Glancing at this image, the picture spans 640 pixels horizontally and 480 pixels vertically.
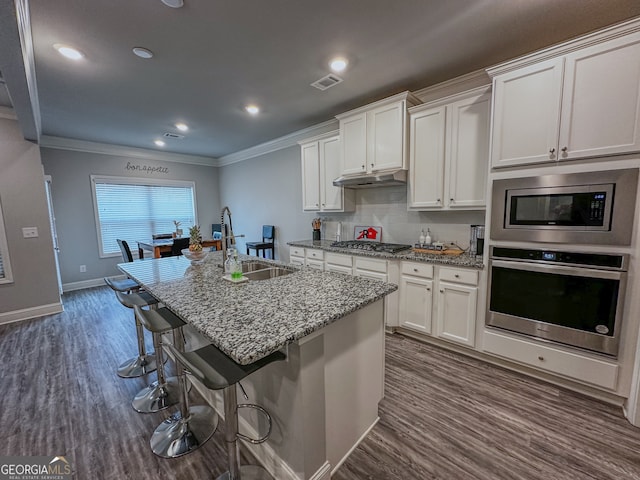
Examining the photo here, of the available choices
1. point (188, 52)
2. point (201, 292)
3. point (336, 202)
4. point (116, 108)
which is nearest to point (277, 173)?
point (336, 202)

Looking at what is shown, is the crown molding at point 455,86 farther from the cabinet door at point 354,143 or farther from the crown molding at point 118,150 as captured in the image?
the crown molding at point 118,150

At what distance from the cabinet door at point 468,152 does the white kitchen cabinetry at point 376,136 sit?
1.65 ft

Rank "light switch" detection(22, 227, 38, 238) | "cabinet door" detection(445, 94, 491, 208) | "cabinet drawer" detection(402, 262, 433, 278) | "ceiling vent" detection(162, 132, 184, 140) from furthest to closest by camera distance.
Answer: "ceiling vent" detection(162, 132, 184, 140) < "light switch" detection(22, 227, 38, 238) < "cabinet drawer" detection(402, 262, 433, 278) < "cabinet door" detection(445, 94, 491, 208)

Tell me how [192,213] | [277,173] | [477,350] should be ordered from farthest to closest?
[192,213]
[277,173]
[477,350]

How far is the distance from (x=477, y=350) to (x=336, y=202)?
8.05 ft

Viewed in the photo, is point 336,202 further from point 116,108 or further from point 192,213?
point 192,213

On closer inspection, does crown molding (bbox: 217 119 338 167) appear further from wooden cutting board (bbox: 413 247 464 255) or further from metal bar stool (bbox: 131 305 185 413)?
metal bar stool (bbox: 131 305 185 413)

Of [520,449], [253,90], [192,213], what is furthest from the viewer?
[192,213]

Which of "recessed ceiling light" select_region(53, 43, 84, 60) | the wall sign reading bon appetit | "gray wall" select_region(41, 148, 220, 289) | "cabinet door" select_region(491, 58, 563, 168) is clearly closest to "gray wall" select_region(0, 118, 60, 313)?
"gray wall" select_region(41, 148, 220, 289)

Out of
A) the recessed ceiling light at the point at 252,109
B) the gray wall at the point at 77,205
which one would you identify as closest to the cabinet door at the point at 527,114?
the recessed ceiling light at the point at 252,109

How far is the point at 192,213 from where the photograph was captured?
6.59 metres

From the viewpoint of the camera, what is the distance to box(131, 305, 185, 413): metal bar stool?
1.67 metres

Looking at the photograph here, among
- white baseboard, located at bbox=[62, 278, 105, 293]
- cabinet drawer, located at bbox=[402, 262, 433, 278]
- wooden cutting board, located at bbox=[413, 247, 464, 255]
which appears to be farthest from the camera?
white baseboard, located at bbox=[62, 278, 105, 293]

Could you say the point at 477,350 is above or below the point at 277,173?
below
